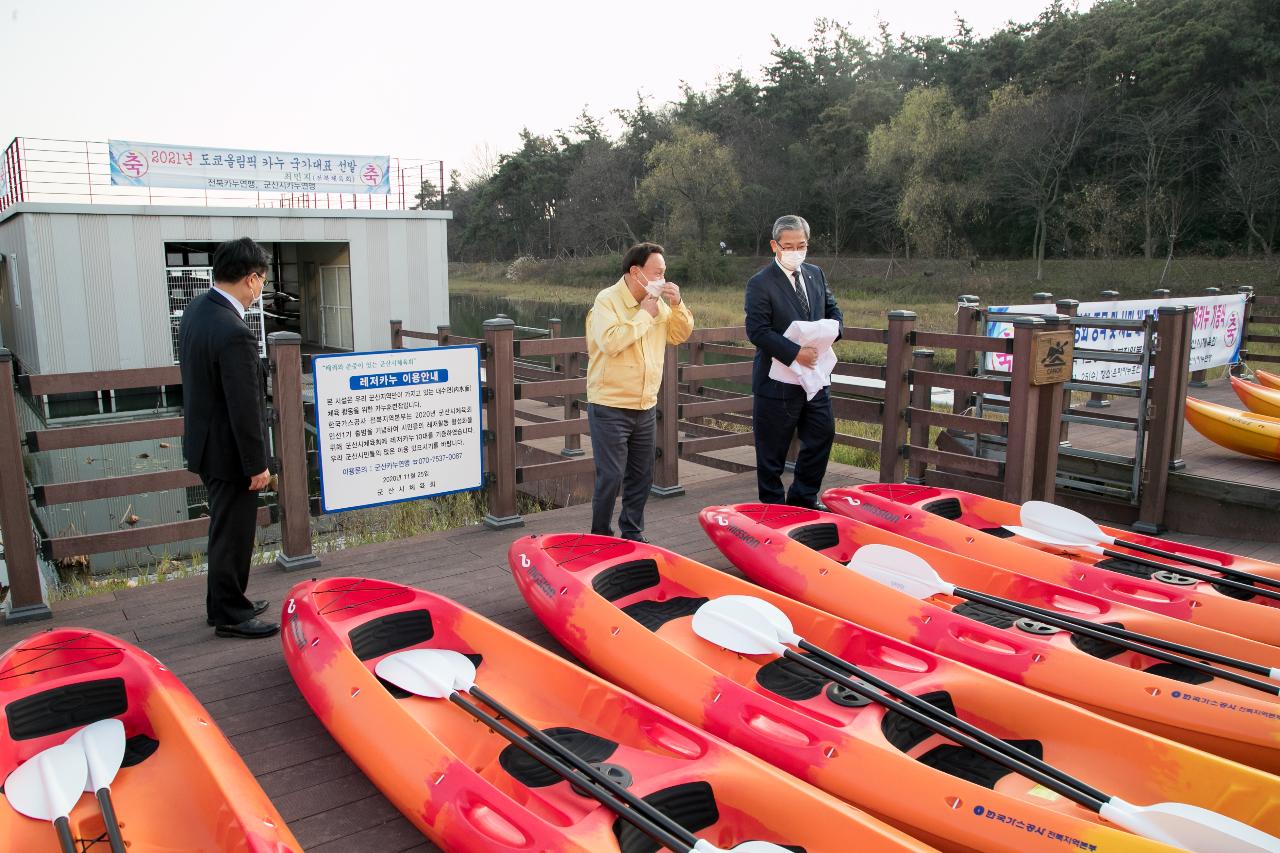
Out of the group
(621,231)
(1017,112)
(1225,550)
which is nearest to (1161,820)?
(1225,550)

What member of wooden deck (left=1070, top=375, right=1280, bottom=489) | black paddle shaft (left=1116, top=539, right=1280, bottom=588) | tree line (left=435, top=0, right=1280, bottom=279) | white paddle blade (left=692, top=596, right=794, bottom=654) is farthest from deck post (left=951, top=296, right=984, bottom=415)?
tree line (left=435, top=0, right=1280, bottom=279)

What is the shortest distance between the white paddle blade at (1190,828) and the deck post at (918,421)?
13.4 feet

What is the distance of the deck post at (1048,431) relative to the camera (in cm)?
548

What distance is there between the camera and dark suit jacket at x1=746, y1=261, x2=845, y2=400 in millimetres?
4816

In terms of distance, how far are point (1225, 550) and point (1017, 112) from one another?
31.2m

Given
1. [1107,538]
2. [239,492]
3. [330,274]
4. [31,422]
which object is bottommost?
[31,422]

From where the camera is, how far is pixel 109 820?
7.36ft

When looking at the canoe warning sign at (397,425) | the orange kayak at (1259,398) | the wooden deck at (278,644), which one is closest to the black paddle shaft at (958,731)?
the wooden deck at (278,644)

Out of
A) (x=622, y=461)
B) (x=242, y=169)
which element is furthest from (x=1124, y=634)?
(x=242, y=169)

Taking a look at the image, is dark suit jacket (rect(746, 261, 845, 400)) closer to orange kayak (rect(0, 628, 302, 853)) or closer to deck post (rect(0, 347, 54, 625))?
orange kayak (rect(0, 628, 302, 853))

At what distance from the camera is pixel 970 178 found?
34406mm

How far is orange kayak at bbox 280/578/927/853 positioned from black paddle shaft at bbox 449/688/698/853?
55 mm

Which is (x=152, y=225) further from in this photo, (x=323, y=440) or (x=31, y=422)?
(x=323, y=440)

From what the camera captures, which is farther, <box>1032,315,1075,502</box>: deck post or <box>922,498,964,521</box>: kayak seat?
<box>1032,315,1075,502</box>: deck post
